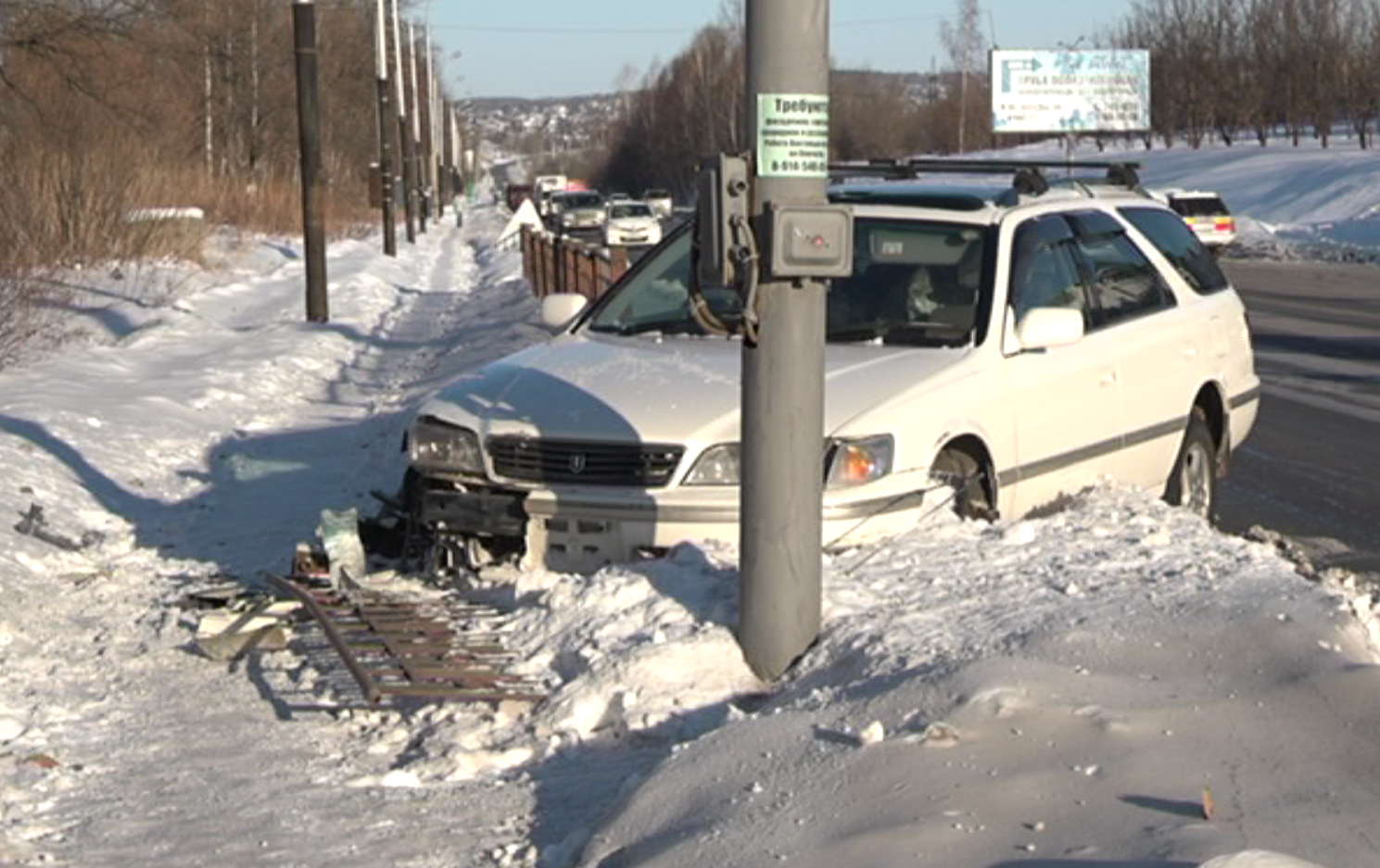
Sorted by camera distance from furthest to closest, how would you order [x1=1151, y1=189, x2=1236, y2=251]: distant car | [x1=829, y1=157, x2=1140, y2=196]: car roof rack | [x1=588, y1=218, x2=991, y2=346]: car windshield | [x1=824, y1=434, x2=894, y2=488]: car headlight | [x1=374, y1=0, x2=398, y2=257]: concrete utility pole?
[x1=374, y1=0, x2=398, y2=257]: concrete utility pole
[x1=1151, y1=189, x2=1236, y2=251]: distant car
[x1=829, y1=157, x2=1140, y2=196]: car roof rack
[x1=588, y1=218, x2=991, y2=346]: car windshield
[x1=824, y1=434, x2=894, y2=488]: car headlight

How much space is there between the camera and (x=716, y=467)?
757cm

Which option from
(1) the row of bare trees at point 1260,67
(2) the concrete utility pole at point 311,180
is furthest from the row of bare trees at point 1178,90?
(2) the concrete utility pole at point 311,180

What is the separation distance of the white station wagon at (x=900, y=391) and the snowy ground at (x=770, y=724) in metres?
0.26

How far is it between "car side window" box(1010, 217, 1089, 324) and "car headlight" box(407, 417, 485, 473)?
7.34 ft

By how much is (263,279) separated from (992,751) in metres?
34.8

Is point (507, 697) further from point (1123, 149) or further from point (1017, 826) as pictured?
point (1123, 149)

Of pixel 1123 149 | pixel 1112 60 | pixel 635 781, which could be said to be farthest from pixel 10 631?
pixel 1123 149

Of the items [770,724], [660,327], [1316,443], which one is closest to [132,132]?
[1316,443]

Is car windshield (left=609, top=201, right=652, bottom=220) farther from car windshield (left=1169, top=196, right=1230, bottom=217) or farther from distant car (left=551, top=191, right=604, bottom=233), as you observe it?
car windshield (left=1169, top=196, right=1230, bottom=217)

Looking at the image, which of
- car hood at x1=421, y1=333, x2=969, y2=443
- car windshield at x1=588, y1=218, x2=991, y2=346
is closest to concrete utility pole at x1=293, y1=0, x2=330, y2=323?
car windshield at x1=588, y1=218, x2=991, y2=346

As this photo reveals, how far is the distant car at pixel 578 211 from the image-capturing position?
63.6 meters

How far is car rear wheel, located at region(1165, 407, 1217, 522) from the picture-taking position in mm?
9664

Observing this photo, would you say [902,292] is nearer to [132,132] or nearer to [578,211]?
[132,132]

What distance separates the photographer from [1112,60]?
8181 cm
